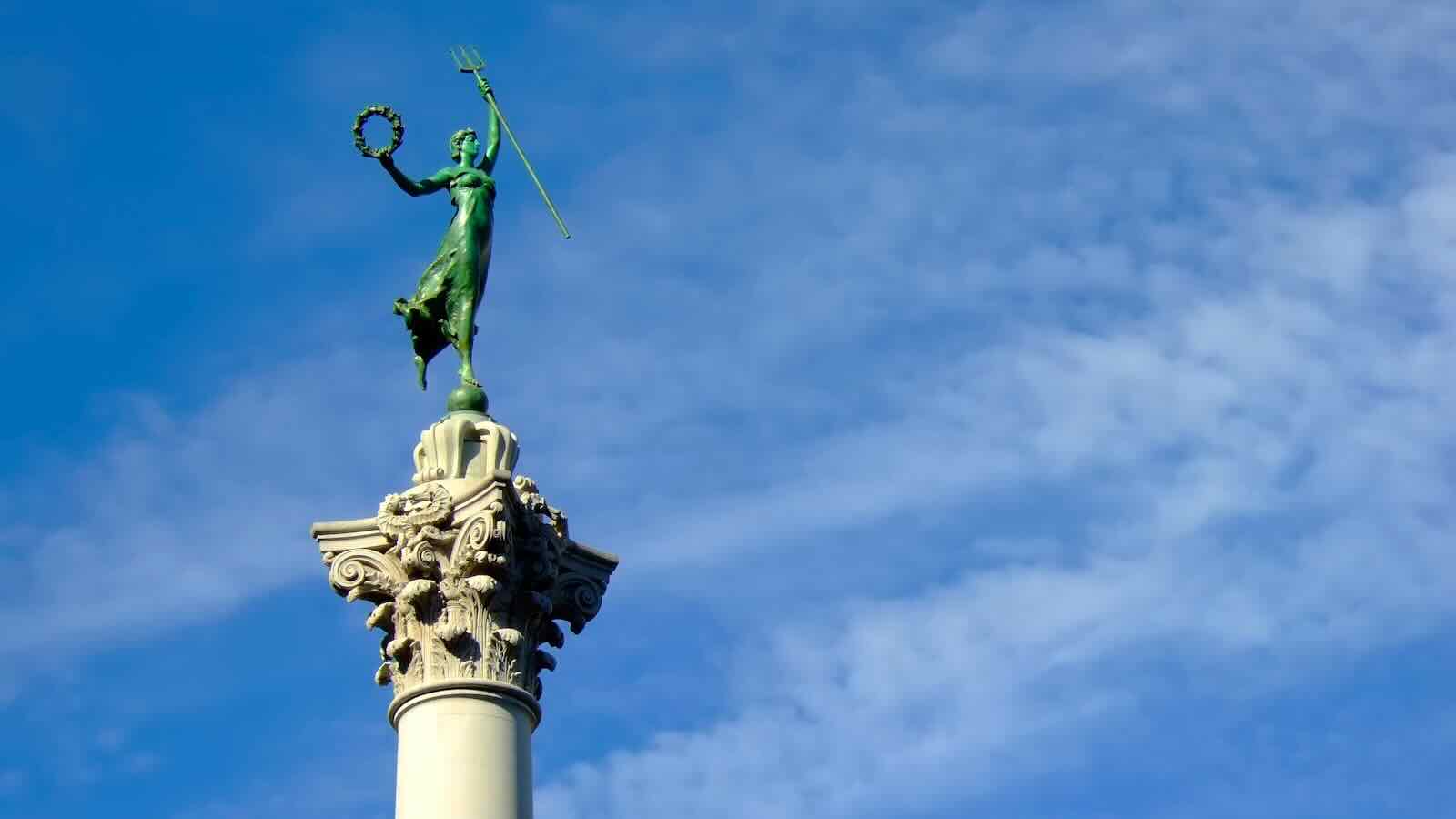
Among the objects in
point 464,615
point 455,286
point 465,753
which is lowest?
point 465,753

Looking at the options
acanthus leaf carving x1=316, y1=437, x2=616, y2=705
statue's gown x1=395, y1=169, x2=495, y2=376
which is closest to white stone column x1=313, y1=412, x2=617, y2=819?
acanthus leaf carving x1=316, y1=437, x2=616, y2=705

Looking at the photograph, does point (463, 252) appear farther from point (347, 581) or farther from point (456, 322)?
point (347, 581)

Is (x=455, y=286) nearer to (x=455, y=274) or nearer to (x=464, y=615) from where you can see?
(x=455, y=274)

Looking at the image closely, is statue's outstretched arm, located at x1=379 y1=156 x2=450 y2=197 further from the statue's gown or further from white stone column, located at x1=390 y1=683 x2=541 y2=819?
white stone column, located at x1=390 y1=683 x2=541 y2=819

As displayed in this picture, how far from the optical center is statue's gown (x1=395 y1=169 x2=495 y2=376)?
37719 mm

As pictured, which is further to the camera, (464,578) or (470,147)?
(470,147)

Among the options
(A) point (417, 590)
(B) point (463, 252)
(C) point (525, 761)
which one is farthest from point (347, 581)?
(B) point (463, 252)

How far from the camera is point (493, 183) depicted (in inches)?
1534

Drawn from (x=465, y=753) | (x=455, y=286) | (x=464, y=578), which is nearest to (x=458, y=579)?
(x=464, y=578)

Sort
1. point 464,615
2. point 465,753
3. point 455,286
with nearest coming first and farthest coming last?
point 465,753, point 464,615, point 455,286

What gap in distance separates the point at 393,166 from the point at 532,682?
28.0 feet

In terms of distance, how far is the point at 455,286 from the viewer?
37750 millimetres

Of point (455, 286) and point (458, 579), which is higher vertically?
point (455, 286)

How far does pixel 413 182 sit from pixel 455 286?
186 centimetres
